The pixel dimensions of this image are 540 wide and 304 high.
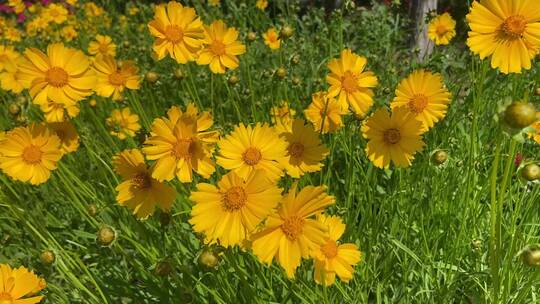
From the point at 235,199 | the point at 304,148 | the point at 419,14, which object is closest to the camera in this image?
the point at 235,199

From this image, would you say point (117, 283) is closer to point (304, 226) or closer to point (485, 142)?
point (304, 226)

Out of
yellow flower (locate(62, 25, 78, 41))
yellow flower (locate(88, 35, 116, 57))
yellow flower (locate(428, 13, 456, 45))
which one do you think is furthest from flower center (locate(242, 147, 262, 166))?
yellow flower (locate(62, 25, 78, 41))

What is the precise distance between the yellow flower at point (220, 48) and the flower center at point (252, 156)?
→ 705 millimetres

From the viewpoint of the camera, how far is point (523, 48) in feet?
4.24

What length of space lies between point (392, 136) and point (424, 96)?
217 millimetres

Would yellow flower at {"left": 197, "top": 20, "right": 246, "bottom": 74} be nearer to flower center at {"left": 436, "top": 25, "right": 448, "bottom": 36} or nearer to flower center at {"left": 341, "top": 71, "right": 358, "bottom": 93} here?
flower center at {"left": 341, "top": 71, "right": 358, "bottom": 93}

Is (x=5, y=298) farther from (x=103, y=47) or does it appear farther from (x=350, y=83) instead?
(x=103, y=47)

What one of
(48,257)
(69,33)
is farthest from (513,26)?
(69,33)

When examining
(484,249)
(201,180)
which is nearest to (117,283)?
(201,180)

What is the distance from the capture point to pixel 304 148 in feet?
5.10

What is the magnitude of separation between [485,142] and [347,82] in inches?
41.2

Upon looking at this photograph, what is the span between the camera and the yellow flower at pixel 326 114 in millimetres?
1704

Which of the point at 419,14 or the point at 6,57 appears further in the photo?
the point at 419,14

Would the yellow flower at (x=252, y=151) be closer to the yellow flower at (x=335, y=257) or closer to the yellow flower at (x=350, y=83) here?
the yellow flower at (x=335, y=257)
